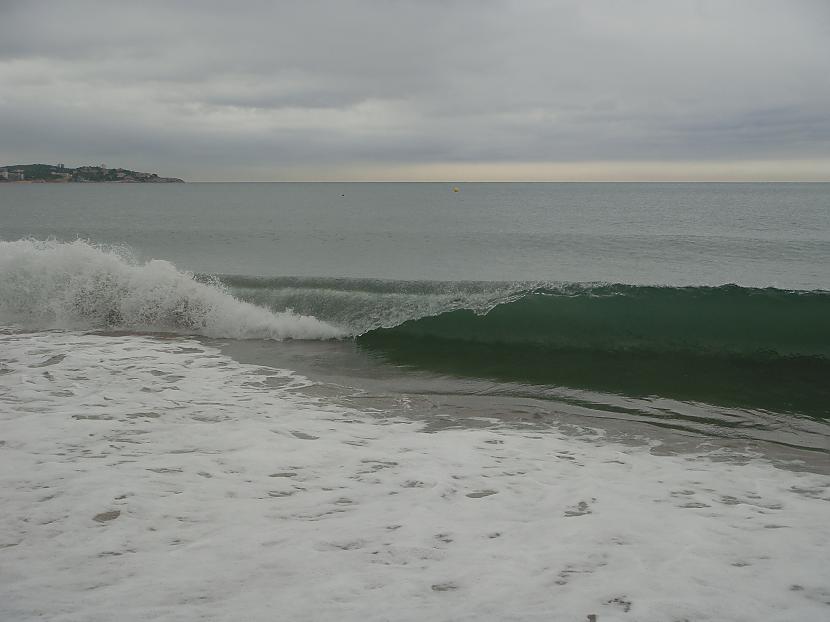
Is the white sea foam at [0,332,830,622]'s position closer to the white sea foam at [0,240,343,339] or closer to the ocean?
the ocean

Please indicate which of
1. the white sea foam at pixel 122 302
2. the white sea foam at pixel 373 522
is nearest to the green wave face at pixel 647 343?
the white sea foam at pixel 122 302

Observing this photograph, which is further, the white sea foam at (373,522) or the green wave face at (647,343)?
the green wave face at (647,343)

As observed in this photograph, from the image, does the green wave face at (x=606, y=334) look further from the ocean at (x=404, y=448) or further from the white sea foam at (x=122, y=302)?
the white sea foam at (x=122, y=302)

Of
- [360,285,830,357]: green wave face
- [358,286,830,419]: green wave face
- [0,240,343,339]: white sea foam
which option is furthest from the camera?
[0,240,343,339]: white sea foam

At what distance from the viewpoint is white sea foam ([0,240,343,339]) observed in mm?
12719

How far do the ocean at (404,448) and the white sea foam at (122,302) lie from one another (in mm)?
59

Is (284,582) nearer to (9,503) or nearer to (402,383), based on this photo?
(9,503)

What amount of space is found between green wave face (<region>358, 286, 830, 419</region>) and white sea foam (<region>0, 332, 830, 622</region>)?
326cm

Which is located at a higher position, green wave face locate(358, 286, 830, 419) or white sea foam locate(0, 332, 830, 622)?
green wave face locate(358, 286, 830, 419)

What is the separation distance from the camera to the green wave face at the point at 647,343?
383 inches

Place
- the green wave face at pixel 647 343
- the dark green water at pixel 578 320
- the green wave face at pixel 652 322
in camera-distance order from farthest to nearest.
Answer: the green wave face at pixel 652 322 → the green wave face at pixel 647 343 → the dark green water at pixel 578 320

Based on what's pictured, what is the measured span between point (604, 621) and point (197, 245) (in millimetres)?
29215

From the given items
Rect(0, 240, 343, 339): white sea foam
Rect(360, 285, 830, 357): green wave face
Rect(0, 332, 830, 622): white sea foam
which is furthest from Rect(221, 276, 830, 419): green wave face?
Rect(0, 332, 830, 622): white sea foam

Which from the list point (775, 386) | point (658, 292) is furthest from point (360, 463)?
point (658, 292)
